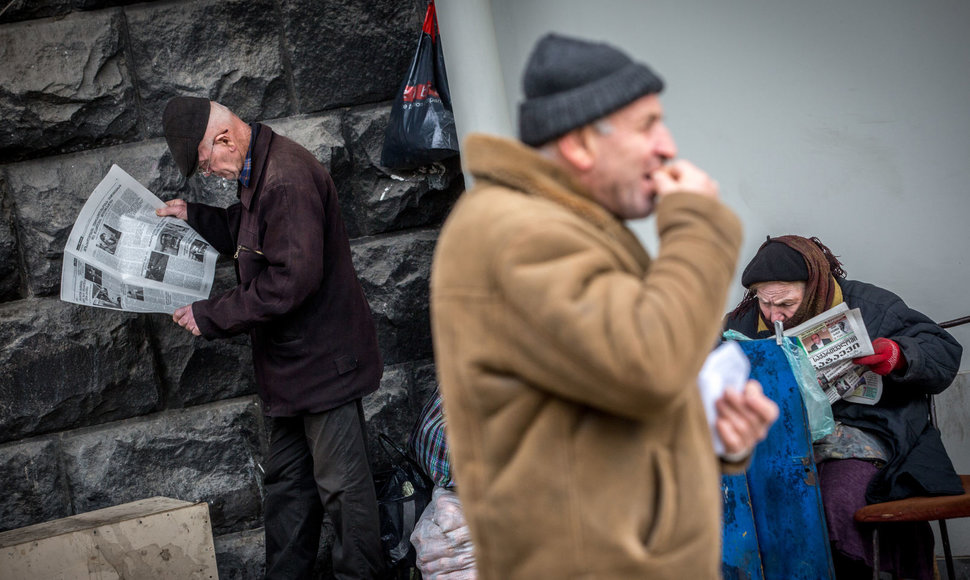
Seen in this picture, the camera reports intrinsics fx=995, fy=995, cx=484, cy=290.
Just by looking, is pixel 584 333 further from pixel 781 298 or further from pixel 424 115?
pixel 424 115

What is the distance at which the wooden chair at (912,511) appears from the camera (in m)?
3.00

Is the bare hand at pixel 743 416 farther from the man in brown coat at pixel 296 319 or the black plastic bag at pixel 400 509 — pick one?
the black plastic bag at pixel 400 509

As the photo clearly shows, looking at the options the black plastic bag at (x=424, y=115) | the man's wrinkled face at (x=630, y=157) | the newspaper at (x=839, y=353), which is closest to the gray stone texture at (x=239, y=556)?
the black plastic bag at (x=424, y=115)

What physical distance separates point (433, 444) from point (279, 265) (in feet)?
3.20

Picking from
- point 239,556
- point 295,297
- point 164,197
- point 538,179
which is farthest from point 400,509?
point 538,179

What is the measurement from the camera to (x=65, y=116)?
12.7 feet

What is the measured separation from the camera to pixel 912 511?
10.0 feet

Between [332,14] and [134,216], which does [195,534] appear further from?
[332,14]

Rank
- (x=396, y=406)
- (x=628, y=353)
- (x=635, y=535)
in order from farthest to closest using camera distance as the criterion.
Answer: (x=396, y=406) → (x=635, y=535) → (x=628, y=353)

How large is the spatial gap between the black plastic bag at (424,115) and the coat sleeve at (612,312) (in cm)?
268

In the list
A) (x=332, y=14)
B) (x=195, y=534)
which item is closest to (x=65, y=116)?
(x=332, y=14)

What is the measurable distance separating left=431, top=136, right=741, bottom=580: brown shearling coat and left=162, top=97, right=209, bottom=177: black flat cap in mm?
2226

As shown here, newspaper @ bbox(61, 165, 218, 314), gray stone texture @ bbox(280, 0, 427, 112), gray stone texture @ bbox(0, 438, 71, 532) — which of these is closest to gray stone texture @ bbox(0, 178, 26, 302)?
newspaper @ bbox(61, 165, 218, 314)

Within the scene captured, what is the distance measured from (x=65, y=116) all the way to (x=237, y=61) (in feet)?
2.28
